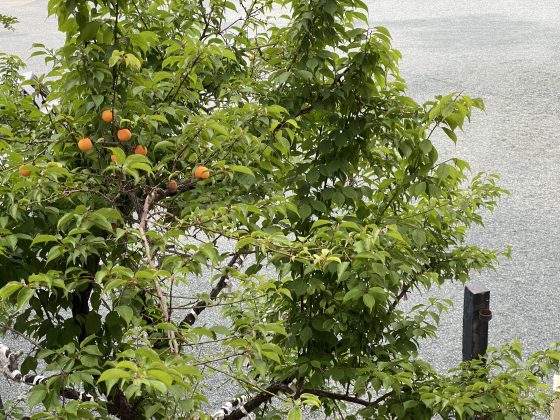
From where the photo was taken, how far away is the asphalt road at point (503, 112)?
6.15m

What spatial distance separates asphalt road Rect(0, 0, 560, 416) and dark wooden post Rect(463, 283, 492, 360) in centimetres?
203

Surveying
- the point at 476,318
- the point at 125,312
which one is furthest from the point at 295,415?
the point at 476,318

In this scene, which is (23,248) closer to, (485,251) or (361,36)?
(361,36)

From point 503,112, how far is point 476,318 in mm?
7585

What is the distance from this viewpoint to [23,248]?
2.18 meters

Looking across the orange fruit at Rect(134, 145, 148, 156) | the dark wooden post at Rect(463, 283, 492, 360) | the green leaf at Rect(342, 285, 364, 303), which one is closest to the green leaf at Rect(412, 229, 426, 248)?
the green leaf at Rect(342, 285, 364, 303)

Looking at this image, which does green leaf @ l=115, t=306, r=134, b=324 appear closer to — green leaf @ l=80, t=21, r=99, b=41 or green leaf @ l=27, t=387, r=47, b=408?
green leaf @ l=27, t=387, r=47, b=408

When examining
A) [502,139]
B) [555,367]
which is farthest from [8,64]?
[502,139]

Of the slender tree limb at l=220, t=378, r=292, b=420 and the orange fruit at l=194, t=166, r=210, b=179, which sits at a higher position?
the orange fruit at l=194, t=166, r=210, b=179

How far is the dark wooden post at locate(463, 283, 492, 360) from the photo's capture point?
3469 mm

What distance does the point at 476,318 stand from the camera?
350 centimetres

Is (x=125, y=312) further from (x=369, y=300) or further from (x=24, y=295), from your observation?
(x=369, y=300)

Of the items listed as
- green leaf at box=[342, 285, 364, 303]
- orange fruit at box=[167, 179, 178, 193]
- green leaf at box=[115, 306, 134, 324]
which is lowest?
green leaf at box=[115, 306, 134, 324]

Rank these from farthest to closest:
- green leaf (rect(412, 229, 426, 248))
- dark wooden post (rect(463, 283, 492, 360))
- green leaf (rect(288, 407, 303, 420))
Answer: dark wooden post (rect(463, 283, 492, 360))
green leaf (rect(412, 229, 426, 248))
green leaf (rect(288, 407, 303, 420))
